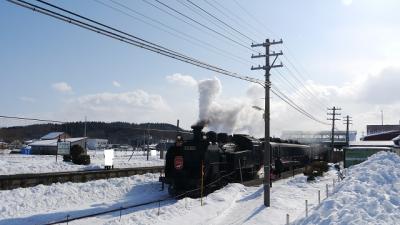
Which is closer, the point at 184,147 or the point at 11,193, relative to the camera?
the point at 11,193

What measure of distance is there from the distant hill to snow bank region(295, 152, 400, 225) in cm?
4948

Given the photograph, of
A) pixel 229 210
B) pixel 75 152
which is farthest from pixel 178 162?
pixel 75 152

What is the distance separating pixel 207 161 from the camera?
23.6 metres

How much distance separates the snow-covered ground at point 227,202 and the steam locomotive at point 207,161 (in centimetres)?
138

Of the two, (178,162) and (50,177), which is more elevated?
(178,162)

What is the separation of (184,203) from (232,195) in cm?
391

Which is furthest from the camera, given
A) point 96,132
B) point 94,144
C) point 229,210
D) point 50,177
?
point 96,132

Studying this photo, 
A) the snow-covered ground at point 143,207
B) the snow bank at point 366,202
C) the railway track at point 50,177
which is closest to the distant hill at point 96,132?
the railway track at point 50,177

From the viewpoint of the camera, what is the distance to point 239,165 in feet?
93.8

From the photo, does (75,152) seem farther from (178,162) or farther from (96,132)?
(96,132)

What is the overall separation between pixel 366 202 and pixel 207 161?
12722 mm

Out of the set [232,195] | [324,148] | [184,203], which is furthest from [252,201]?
[324,148]

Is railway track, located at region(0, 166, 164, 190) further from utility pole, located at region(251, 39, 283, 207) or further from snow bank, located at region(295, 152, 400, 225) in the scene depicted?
snow bank, located at region(295, 152, 400, 225)

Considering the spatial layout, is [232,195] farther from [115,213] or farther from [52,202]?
[52,202]
